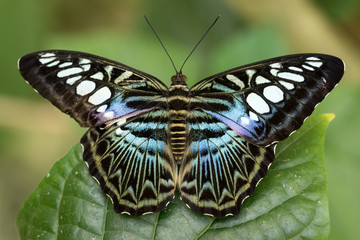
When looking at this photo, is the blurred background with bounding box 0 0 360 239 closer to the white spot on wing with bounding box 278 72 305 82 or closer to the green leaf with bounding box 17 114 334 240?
the white spot on wing with bounding box 278 72 305 82

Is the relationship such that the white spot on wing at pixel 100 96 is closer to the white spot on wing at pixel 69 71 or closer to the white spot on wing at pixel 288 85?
the white spot on wing at pixel 69 71

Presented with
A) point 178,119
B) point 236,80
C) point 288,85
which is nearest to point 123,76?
point 178,119

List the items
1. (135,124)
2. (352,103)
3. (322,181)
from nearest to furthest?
(322,181), (135,124), (352,103)

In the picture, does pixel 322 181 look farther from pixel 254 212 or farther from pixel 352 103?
pixel 352 103

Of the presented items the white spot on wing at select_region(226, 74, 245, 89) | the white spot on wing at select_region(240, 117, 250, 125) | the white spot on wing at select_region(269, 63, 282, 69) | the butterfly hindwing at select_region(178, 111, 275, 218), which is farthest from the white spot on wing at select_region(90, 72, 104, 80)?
the white spot on wing at select_region(269, 63, 282, 69)

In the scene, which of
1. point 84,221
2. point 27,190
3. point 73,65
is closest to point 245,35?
point 73,65

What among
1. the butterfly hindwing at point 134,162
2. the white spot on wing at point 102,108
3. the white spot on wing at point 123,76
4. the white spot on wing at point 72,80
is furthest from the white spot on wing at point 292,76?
the white spot on wing at point 72,80
